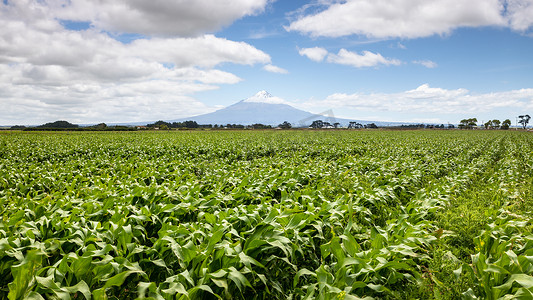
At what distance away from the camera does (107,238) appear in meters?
3.97

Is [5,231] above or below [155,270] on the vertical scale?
above

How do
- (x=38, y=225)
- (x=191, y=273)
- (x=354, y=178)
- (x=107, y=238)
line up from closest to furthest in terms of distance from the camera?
1. (x=191, y=273)
2. (x=107, y=238)
3. (x=38, y=225)
4. (x=354, y=178)

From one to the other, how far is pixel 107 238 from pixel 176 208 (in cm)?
134

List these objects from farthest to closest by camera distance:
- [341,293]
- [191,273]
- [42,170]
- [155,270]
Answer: [42,170]
[155,270]
[191,273]
[341,293]

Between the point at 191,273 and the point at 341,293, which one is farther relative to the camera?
the point at 191,273

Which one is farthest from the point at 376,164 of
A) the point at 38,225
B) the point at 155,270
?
the point at 38,225

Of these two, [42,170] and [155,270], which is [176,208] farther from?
[42,170]

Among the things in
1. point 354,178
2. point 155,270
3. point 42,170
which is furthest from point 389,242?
point 42,170

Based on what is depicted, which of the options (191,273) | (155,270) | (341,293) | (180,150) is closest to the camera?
(341,293)

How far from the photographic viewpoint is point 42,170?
1192cm

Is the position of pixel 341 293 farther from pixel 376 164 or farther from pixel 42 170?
pixel 42 170

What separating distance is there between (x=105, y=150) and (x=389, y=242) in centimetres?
2335

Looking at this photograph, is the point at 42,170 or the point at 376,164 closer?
the point at 42,170

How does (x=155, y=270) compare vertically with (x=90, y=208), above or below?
below
